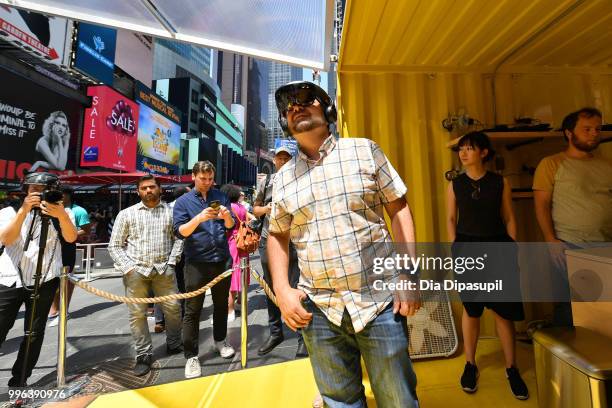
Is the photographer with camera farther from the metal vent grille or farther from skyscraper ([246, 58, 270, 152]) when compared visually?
skyscraper ([246, 58, 270, 152])

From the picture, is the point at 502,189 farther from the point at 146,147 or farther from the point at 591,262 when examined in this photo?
the point at 146,147

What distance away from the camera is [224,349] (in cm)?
369

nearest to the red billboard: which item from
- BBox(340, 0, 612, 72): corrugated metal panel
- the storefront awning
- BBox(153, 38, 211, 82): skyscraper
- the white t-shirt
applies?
the white t-shirt

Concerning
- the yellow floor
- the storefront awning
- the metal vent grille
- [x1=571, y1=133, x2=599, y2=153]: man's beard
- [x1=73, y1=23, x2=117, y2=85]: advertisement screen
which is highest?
[x1=73, y1=23, x2=117, y2=85]: advertisement screen

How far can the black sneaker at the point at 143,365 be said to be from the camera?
3200mm

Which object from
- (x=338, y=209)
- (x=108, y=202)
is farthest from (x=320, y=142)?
(x=108, y=202)

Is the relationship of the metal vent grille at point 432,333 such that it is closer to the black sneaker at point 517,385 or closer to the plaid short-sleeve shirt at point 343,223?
the black sneaker at point 517,385

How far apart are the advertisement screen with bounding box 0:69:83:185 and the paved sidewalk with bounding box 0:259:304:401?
10.6 metres

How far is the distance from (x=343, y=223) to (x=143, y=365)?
123 inches

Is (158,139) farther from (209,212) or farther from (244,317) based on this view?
(244,317)

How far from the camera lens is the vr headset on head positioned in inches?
61.2

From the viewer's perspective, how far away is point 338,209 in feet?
4.62

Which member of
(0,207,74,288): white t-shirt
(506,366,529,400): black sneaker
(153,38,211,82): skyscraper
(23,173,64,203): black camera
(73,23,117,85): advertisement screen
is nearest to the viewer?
(506,366,529,400): black sneaker

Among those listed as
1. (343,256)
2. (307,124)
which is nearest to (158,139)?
(307,124)
